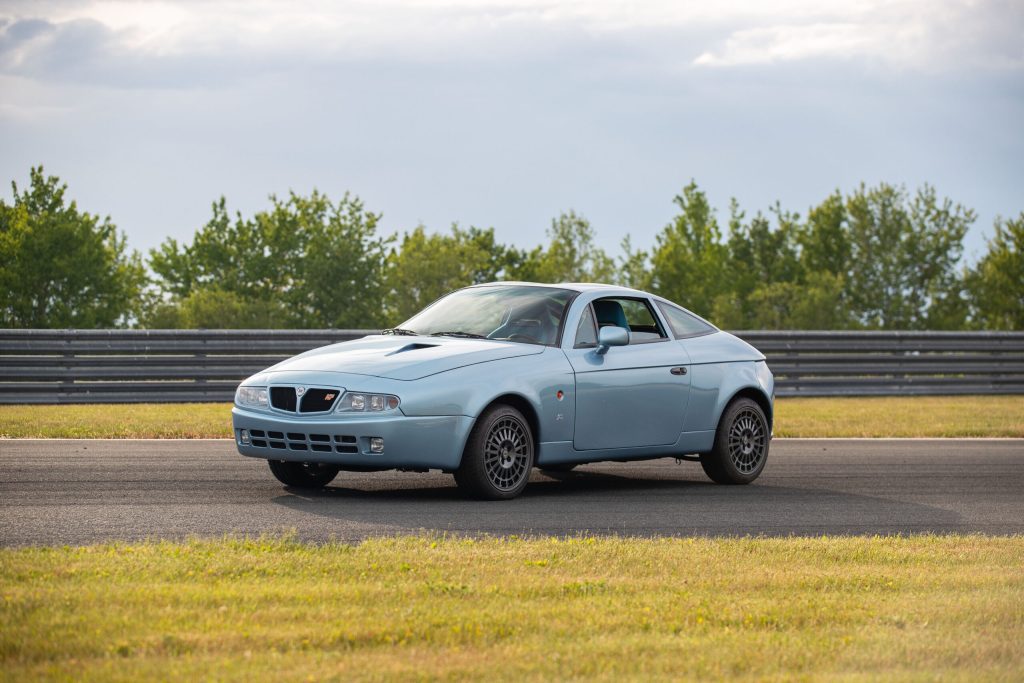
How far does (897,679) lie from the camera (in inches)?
180

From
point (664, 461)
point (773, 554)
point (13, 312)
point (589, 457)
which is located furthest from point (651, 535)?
point (13, 312)

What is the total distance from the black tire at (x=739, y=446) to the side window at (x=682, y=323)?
64cm

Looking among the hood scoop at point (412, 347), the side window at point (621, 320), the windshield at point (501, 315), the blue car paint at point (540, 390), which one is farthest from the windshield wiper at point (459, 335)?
the side window at point (621, 320)

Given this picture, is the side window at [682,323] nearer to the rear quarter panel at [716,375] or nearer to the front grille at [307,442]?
the rear quarter panel at [716,375]

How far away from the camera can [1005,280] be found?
69.6 m

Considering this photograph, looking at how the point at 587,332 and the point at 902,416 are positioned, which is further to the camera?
the point at 902,416

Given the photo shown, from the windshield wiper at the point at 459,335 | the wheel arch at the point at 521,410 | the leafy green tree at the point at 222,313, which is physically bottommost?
the wheel arch at the point at 521,410

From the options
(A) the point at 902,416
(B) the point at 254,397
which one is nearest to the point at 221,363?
(A) the point at 902,416

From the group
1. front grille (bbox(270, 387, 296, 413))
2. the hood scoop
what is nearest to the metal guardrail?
the hood scoop

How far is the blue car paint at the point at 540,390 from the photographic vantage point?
8859 mm

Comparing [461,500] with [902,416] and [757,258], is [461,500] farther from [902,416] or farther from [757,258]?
[757,258]

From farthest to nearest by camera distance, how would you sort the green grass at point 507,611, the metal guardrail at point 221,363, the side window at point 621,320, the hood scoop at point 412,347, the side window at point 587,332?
the metal guardrail at point 221,363 → the side window at point 621,320 → the side window at point 587,332 → the hood scoop at point 412,347 → the green grass at point 507,611

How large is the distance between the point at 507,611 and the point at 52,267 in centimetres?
6690

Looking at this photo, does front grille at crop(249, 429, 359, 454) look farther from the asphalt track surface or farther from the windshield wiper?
the windshield wiper
